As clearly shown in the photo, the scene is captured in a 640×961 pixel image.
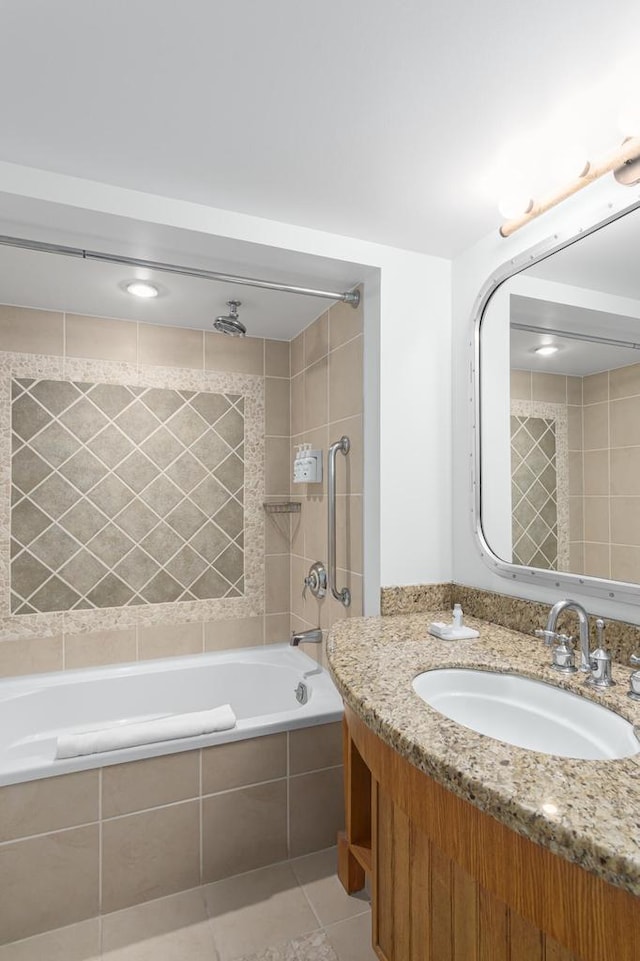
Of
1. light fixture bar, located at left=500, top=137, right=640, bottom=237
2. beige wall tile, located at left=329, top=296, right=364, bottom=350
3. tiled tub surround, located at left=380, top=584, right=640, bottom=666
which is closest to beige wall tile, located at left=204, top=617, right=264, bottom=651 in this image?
tiled tub surround, located at left=380, top=584, right=640, bottom=666

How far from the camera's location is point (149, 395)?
2770 millimetres

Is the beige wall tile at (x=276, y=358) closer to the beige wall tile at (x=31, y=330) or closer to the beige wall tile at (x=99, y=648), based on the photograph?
the beige wall tile at (x=31, y=330)

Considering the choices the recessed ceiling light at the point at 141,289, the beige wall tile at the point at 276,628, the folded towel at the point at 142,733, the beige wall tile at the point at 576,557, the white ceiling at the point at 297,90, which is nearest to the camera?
the white ceiling at the point at 297,90

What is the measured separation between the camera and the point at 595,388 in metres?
1.47

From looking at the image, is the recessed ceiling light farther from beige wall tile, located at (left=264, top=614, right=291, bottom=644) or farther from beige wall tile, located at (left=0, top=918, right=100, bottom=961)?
beige wall tile, located at (left=0, top=918, right=100, bottom=961)

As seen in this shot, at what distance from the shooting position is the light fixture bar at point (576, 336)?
141 cm

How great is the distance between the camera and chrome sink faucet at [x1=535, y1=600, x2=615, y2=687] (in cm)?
121

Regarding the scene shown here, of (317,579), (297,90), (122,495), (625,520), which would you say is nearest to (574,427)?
(625,520)

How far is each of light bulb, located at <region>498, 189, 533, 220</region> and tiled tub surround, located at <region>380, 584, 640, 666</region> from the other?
45.8 inches

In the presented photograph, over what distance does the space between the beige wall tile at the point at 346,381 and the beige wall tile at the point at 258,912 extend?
180 cm

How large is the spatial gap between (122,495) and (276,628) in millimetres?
1156

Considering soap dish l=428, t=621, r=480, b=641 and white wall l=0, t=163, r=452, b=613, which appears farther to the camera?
white wall l=0, t=163, r=452, b=613

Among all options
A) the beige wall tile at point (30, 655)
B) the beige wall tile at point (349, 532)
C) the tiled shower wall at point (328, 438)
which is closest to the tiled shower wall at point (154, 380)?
the beige wall tile at point (30, 655)

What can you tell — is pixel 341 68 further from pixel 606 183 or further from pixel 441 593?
pixel 441 593
